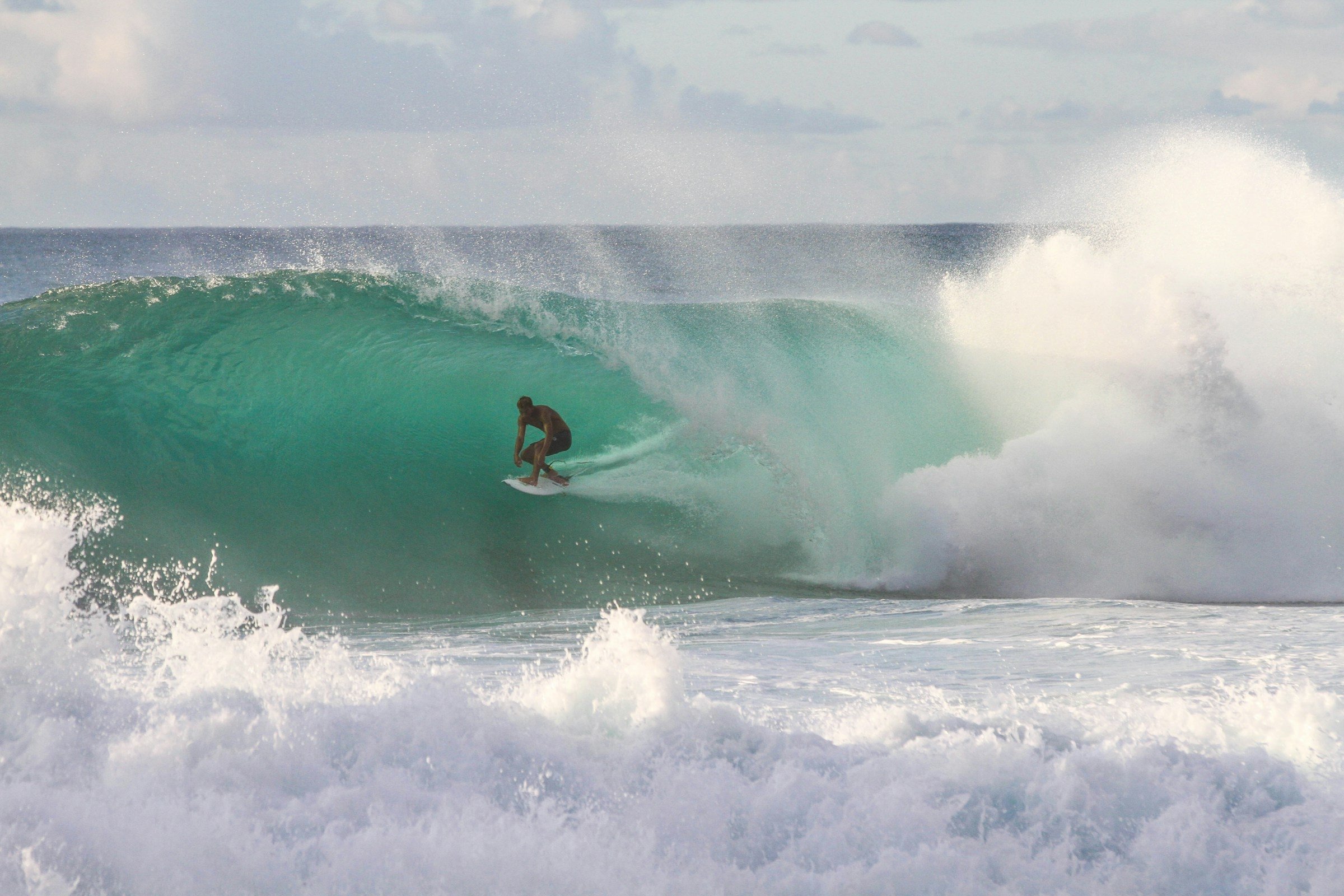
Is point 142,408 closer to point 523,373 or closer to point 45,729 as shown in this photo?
point 523,373

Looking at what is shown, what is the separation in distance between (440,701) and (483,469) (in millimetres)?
5784

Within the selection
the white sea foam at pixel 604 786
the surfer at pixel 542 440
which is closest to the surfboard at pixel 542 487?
the surfer at pixel 542 440

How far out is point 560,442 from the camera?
950 centimetres

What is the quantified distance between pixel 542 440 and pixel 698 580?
1.96 meters

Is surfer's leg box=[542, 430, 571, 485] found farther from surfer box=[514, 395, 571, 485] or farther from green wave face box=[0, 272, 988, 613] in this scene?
green wave face box=[0, 272, 988, 613]

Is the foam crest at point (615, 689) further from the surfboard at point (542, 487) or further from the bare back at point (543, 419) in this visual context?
the surfboard at point (542, 487)

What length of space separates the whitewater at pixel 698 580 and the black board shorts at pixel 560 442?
0.50m

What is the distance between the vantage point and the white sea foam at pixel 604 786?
382cm

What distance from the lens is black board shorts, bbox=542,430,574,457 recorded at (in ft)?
31.0

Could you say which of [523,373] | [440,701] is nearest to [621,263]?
[523,373]

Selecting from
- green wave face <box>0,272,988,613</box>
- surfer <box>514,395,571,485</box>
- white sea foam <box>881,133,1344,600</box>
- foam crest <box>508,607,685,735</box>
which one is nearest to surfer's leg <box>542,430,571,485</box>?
surfer <box>514,395,571,485</box>

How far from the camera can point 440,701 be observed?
455 centimetres

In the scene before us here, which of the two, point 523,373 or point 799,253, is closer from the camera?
point 523,373

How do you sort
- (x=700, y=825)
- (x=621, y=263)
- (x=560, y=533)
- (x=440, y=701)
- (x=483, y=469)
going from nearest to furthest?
(x=700, y=825) → (x=440, y=701) → (x=560, y=533) → (x=483, y=469) → (x=621, y=263)
